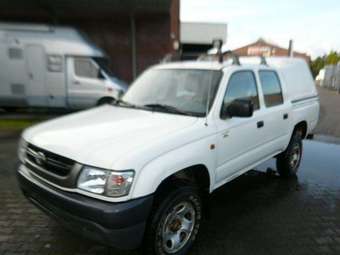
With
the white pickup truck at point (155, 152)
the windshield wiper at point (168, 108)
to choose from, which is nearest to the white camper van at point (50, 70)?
the white pickup truck at point (155, 152)

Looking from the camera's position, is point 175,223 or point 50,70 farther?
point 50,70

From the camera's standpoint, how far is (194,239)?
3172 millimetres

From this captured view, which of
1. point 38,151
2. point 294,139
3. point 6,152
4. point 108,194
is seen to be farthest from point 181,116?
point 6,152

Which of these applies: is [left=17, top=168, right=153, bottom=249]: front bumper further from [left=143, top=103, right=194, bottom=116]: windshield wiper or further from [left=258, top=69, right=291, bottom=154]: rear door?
[left=258, top=69, right=291, bottom=154]: rear door

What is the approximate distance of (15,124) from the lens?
9.72 meters

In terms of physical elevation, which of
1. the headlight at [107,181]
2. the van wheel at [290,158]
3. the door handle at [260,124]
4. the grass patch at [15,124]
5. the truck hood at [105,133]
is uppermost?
the truck hood at [105,133]

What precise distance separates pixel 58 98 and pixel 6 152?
5.39 meters

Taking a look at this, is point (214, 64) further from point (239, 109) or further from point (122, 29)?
point (122, 29)

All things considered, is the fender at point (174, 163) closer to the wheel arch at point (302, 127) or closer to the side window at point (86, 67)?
the wheel arch at point (302, 127)

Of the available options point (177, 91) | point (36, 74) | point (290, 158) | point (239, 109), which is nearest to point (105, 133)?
point (177, 91)

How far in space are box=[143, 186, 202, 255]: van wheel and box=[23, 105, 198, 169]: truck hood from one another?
584mm

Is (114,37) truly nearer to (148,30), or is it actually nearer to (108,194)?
(148,30)

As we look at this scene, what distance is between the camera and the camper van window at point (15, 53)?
37.1 ft

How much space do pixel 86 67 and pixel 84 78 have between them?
1.38 ft
